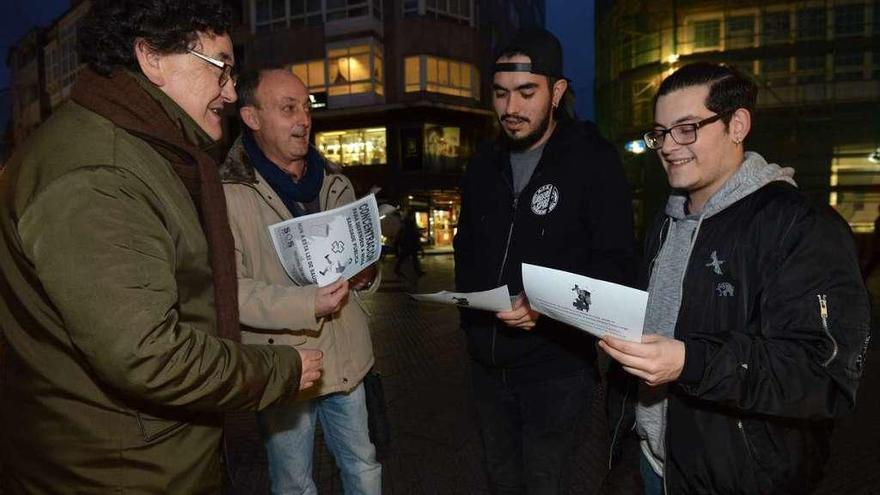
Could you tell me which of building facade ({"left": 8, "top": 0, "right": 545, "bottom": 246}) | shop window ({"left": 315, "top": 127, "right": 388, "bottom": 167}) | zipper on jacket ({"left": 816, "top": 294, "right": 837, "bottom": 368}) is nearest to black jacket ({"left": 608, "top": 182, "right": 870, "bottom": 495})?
zipper on jacket ({"left": 816, "top": 294, "right": 837, "bottom": 368})

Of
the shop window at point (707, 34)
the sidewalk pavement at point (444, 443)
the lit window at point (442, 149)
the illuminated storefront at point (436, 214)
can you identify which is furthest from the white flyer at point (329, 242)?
the lit window at point (442, 149)

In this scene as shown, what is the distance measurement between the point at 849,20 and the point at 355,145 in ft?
74.3

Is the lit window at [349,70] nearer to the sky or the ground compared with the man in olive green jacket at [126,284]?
nearer to the sky

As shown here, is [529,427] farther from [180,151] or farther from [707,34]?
[707,34]

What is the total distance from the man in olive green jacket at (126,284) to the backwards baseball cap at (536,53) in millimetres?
1359

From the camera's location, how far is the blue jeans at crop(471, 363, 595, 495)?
2457mm

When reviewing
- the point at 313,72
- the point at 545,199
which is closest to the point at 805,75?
the point at 313,72

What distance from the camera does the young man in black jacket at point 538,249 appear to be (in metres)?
2.44

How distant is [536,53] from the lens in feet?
8.25

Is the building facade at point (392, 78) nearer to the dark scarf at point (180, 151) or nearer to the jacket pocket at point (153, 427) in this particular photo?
the dark scarf at point (180, 151)

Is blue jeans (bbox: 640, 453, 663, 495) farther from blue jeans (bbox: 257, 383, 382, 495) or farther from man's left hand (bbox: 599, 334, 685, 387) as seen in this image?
blue jeans (bbox: 257, 383, 382, 495)

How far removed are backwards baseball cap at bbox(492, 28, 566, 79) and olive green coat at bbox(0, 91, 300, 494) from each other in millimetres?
1558

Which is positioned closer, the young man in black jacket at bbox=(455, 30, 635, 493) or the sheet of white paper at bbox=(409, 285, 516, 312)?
the sheet of white paper at bbox=(409, 285, 516, 312)

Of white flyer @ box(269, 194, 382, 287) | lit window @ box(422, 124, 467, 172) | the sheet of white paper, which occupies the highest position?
lit window @ box(422, 124, 467, 172)
